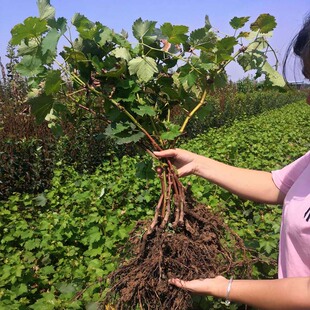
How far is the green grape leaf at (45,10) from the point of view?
1.42 meters

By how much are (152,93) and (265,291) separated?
96 centimetres

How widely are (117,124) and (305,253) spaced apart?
88 centimetres

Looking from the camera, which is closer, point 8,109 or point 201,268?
point 201,268

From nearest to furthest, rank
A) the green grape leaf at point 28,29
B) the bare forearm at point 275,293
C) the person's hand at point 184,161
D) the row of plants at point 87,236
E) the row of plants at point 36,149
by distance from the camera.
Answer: the bare forearm at point 275,293 → the green grape leaf at point 28,29 → the person's hand at point 184,161 → the row of plants at point 87,236 → the row of plants at point 36,149

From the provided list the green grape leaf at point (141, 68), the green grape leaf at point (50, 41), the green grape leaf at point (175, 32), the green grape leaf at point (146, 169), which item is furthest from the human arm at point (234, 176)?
the green grape leaf at point (50, 41)

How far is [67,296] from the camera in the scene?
2.15 m

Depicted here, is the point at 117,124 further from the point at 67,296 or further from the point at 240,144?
the point at 240,144

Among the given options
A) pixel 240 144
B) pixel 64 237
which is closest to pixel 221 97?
pixel 240 144

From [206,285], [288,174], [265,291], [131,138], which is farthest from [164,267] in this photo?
[288,174]

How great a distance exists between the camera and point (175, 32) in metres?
1.55

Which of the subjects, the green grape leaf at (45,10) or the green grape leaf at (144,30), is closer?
the green grape leaf at (45,10)

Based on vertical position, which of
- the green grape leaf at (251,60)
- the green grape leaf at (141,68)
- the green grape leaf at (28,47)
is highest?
the green grape leaf at (28,47)

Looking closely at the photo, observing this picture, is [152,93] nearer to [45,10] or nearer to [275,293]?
[45,10]

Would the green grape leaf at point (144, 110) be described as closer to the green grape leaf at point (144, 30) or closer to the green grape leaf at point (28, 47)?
the green grape leaf at point (144, 30)
